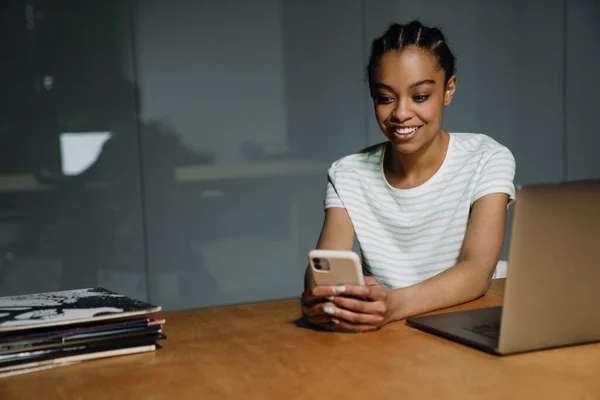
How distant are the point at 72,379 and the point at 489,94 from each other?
10.5 ft

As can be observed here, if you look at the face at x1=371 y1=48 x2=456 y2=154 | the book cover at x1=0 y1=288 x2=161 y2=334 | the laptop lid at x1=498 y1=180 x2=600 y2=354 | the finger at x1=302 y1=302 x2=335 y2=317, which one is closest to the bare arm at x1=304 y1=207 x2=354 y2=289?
the face at x1=371 y1=48 x2=456 y2=154

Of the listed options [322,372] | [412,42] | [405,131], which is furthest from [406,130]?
[322,372]

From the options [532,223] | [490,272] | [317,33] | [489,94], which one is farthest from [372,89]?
[489,94]

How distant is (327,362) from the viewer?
3.83 feet

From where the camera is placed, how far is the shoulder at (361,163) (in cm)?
209

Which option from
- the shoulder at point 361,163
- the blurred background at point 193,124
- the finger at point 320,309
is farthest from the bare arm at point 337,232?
the blurred background at point 193,124

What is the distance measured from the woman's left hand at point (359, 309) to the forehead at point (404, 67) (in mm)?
666

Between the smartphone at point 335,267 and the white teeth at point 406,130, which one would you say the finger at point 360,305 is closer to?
the smartphone at point 335,267

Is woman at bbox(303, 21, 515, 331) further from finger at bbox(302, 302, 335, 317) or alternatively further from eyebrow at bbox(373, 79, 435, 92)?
finger at bbox(302, 302, 335, 317)

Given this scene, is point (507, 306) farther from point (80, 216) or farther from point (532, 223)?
point (80, 216)

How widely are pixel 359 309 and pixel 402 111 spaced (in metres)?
0.66

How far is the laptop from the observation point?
3.60 feet

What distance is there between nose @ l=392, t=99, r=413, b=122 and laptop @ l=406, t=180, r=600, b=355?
2.53ft

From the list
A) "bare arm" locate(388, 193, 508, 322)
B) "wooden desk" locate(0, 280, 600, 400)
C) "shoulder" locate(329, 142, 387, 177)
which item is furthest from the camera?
"shoulder" locate(329, 142, 387, 177)
